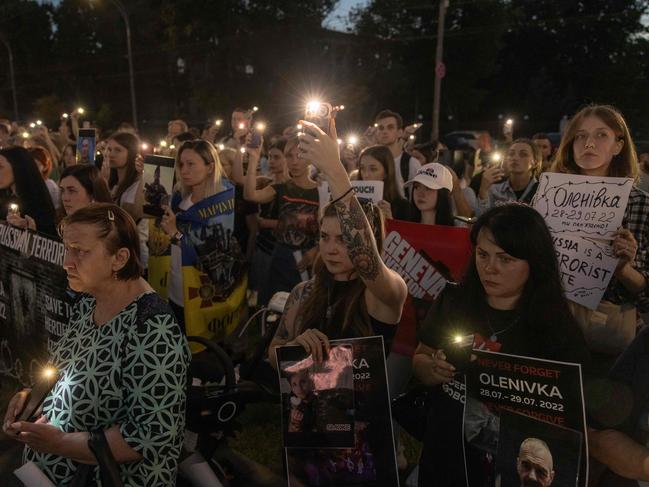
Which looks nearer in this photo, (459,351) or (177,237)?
(459,351)

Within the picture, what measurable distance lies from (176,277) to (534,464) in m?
3.27

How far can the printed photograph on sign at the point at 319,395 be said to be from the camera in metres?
2.11

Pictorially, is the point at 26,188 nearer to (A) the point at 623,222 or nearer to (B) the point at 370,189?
(B) the point at 370,189

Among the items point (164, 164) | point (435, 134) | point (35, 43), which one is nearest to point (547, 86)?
point (435, 134)

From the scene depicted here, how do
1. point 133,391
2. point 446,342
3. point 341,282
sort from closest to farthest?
1. point 133,391
2. point 446,342
3. point 341,282

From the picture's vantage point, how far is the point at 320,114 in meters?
2.29

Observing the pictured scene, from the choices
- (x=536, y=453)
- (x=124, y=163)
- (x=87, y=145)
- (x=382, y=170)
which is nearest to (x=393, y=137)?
(x=382, y=170)

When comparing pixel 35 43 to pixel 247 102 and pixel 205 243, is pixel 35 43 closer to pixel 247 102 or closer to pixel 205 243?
pixel 247 102

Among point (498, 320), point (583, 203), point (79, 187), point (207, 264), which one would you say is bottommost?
point (207, 264)

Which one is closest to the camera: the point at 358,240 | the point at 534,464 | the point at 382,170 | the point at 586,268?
the point at 534,464

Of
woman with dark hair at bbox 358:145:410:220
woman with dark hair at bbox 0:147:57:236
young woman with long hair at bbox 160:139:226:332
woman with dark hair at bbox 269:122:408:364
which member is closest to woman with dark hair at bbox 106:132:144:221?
woman with dark hair at bbox 0:147:57:236

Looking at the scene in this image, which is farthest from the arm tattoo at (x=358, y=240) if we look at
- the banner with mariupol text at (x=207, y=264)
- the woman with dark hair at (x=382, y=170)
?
the woman with dark hair at (x=382, y=170)

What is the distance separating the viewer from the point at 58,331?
3.91 meters

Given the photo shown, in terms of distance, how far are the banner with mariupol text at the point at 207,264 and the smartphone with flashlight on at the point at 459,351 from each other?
2.57 metres
